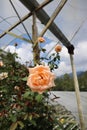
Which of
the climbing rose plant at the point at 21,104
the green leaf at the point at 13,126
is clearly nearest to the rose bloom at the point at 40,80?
the climbing rose plant at the point at 21,104

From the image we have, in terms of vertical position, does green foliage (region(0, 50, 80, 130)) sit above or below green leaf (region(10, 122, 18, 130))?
above

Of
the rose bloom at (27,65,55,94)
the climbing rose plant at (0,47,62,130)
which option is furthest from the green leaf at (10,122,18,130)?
the rose bloom at (27,65,55,94)

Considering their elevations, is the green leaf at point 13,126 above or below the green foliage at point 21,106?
below

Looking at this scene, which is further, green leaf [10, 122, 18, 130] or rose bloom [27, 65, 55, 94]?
green leaf [10, 122, 18, 130]

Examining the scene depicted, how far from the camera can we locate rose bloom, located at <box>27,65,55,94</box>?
1245 millimetres

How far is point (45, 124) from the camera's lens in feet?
5.44

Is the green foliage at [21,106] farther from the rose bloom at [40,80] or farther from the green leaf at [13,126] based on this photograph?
the rose bloom at [40,80]

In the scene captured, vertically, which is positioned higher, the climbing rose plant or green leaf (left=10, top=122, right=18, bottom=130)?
the climbing rose plant

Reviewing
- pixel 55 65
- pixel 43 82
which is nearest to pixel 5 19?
pixel 55 65

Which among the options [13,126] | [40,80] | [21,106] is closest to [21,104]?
[21,106]

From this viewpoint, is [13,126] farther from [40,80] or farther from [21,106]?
[40,80]

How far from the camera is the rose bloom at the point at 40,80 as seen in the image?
125 centimetres

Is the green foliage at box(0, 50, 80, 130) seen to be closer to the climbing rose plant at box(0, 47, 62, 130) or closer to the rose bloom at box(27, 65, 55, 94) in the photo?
the climbing rose plant at box(0, 47, 62, 130)

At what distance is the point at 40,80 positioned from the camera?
49.3 inches
